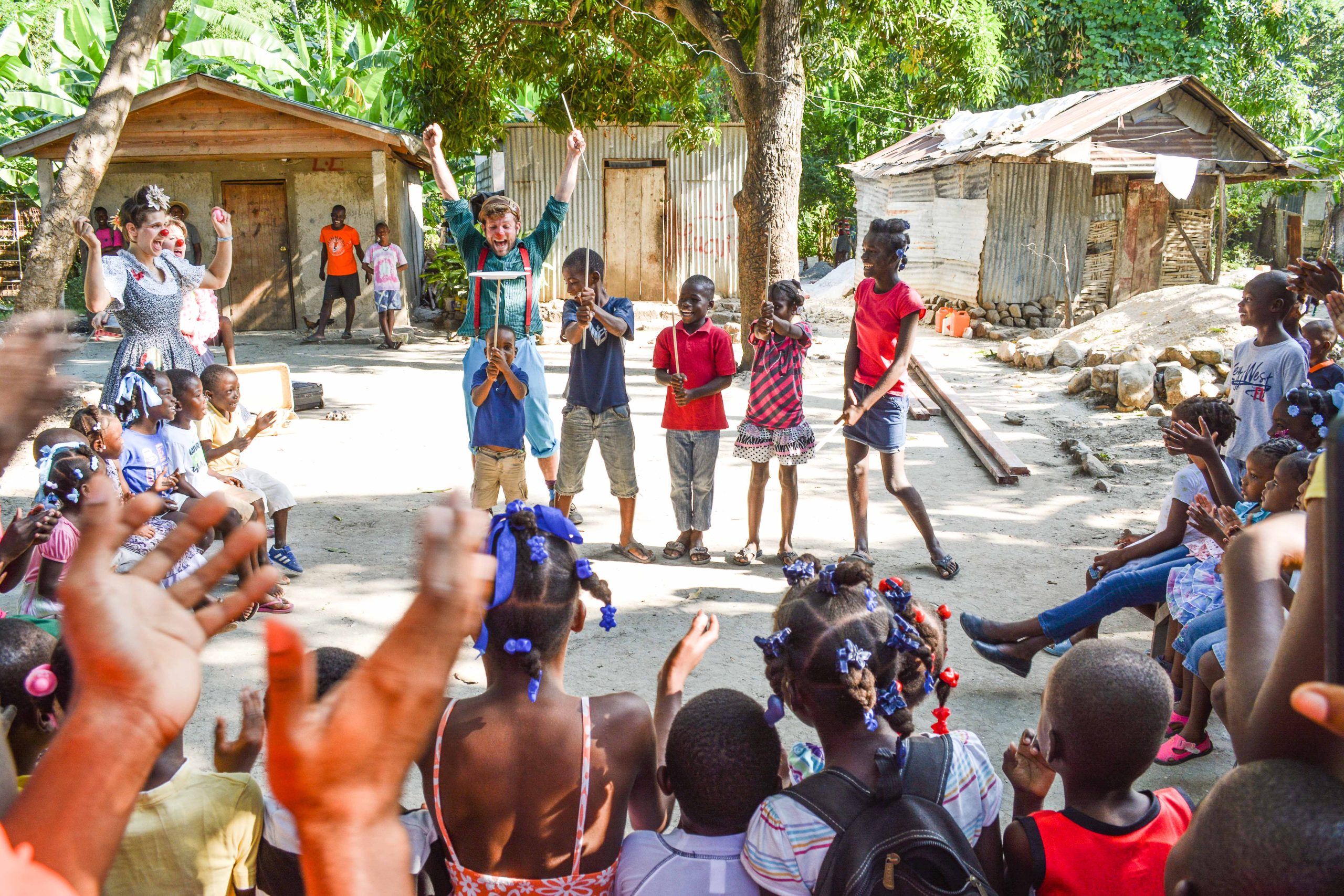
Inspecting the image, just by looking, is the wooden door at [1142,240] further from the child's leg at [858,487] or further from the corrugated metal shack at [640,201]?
the child's leg at [858,487]

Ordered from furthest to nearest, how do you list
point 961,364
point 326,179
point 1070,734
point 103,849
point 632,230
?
point 632,230, point 326,179, point 961,364, point 1070,734, point 103,849

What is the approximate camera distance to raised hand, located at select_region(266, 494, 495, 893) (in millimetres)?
951

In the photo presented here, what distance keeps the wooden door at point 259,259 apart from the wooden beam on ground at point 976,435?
9.70 metres

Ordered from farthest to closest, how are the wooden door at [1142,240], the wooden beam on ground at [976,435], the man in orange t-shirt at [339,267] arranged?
the wooden door at [1142,240] < the man in orange t-shirt at [339,267] < the wooden beam on ground at [976,435]

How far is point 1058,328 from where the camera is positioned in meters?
14.9

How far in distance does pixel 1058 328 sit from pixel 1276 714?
14.7 meters

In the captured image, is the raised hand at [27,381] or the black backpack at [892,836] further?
the black backpack at [892,836]

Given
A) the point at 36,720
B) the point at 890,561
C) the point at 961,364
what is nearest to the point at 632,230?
the point at 961,364

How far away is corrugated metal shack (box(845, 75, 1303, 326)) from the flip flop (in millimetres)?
10233

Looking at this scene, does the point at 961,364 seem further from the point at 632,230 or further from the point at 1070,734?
the point at 1070,734

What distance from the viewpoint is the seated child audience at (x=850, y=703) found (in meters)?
1.83

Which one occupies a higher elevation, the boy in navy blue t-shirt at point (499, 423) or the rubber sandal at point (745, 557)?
the boy in navy blue t-shirt at point (499, 423)

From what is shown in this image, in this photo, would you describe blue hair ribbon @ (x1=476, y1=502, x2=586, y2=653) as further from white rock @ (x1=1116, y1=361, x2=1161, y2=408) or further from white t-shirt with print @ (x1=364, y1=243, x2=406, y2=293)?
white t-shirt with print @ (x1=364, y1=243, x2=406, y2=293)

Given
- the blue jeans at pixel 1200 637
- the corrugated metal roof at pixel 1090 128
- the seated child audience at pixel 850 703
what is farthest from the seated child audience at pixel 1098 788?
the corrugated metal roof at pixel 1090 128
